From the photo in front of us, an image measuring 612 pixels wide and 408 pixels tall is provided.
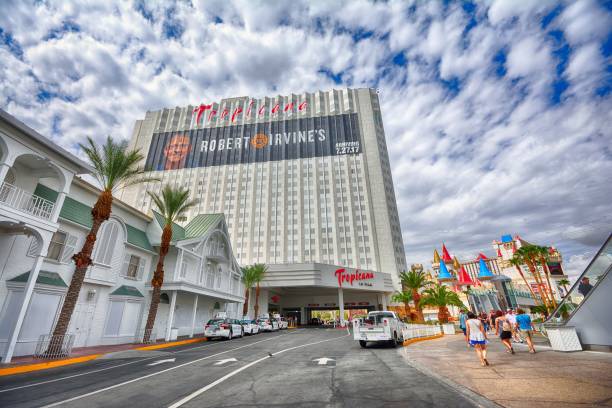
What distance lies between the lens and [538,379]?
6566 mm

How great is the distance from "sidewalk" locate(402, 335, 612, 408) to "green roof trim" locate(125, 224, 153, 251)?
20769 mm

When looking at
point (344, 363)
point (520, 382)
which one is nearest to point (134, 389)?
→ point (344, 363)

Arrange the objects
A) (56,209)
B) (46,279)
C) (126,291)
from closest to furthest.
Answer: (56,209) → (46,279) → (126,291)

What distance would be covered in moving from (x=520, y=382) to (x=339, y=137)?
265ft

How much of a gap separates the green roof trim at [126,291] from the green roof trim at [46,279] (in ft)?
13.5

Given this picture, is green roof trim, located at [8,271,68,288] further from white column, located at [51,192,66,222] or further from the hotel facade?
the hotel facade

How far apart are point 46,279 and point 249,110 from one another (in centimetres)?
8703

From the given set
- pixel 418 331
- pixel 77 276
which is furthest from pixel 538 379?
pixel 77 276

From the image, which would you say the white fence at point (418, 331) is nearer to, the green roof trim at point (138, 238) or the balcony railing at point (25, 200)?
the green roof trim at point (138, 238)

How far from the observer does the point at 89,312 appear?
17953 mm

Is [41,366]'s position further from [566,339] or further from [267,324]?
[267,324]

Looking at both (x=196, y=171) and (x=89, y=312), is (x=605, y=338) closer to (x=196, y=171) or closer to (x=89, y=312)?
(x=89, y=312)

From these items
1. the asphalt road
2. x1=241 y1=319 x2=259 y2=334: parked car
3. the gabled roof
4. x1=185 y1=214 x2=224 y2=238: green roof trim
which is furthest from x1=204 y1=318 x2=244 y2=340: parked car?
the asphalt road

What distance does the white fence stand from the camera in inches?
760
